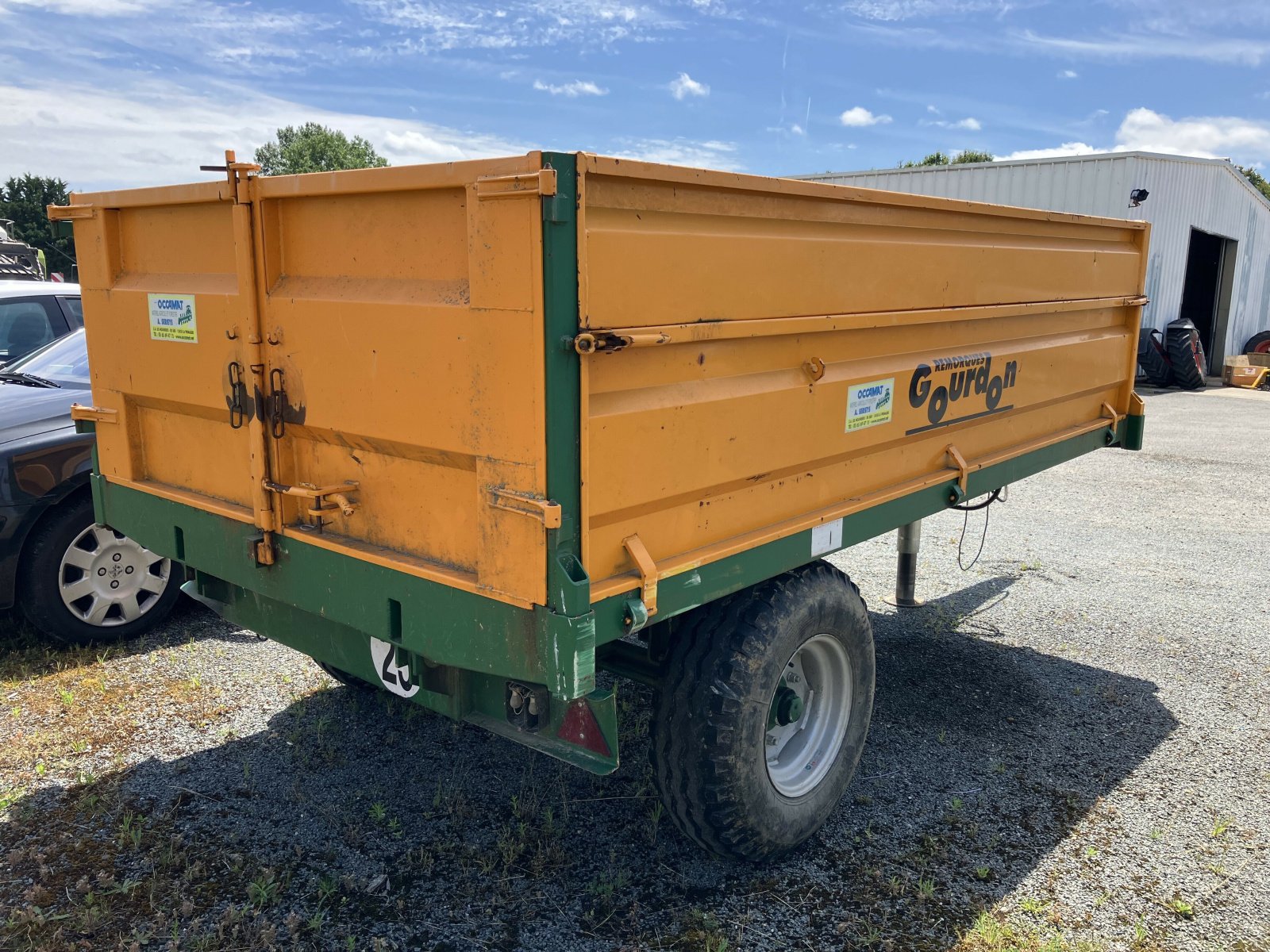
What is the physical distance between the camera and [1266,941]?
2959 mm

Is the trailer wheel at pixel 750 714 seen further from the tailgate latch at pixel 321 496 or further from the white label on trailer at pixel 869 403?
the tailgate latch at pixel 321 496

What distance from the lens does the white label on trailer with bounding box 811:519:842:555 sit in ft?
10.4

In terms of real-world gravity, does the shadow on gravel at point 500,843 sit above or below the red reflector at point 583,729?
Answer: below

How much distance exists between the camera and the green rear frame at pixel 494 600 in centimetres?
230

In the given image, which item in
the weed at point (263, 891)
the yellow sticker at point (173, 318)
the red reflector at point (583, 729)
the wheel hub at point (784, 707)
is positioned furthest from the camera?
the wheel hub at point (784, 707)

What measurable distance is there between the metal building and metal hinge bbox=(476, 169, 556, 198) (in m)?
16.5

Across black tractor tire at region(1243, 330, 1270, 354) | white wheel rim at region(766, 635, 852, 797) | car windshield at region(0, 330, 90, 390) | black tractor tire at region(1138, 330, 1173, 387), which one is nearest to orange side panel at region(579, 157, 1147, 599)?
white wheel rim at region(766, 635, 852, 797)

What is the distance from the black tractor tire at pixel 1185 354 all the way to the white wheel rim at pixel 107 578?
19.4m

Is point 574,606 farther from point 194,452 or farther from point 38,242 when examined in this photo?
point 38,242

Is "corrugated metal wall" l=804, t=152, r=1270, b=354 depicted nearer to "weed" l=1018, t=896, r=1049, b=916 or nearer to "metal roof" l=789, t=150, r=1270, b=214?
"metal roof" l=789, t=150, r=1270, b=214

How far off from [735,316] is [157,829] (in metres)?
2.68

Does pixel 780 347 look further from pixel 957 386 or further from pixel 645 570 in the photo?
pixel 957 386

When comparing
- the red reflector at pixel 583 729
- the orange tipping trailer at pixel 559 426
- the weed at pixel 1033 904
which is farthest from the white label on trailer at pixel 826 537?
the weed at pixel 1033 904

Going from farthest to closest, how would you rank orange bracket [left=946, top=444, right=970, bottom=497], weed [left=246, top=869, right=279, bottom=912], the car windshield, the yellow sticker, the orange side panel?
the car windshield < orange bracket [left=946, top=444, right=970, bottom=497] < the yellow sticker < weed [left=246, top=869, right=279, bottom=912] < the orange side panel
